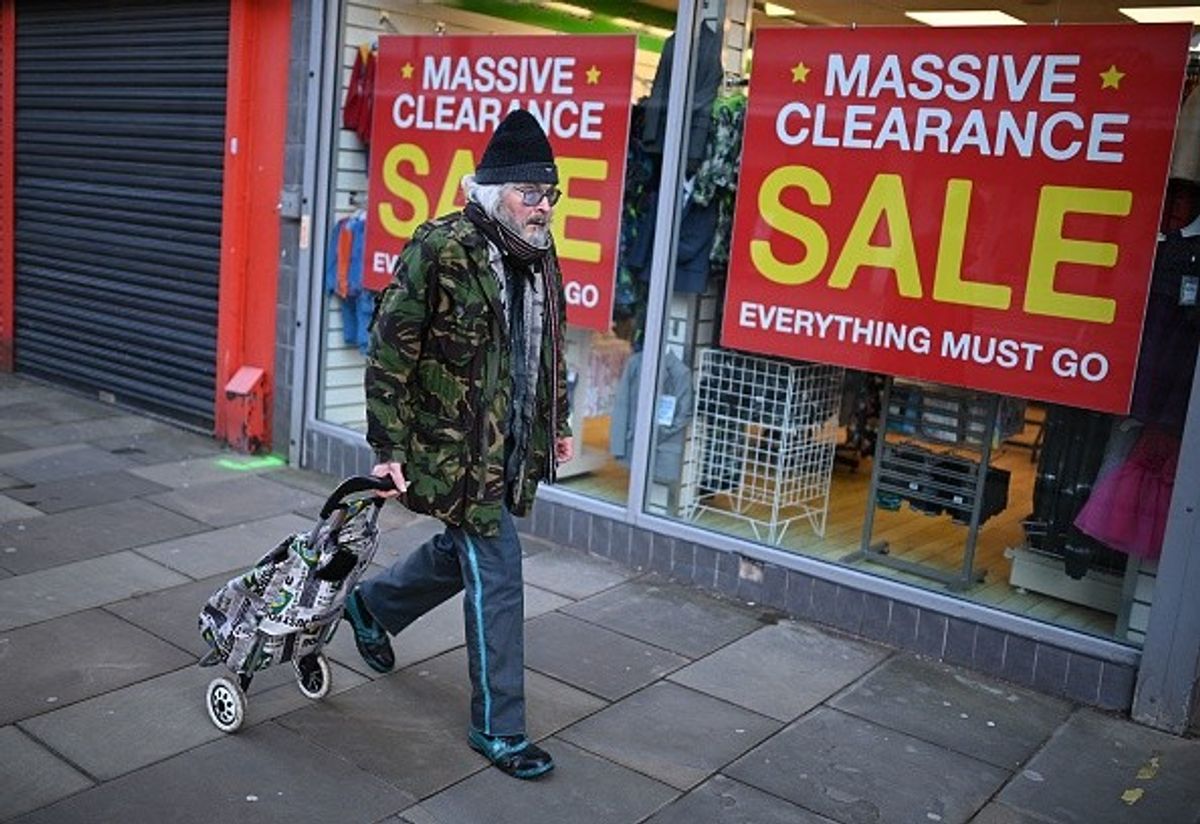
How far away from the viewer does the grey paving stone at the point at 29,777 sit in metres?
3.42

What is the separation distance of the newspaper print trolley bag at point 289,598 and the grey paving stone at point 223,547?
1607mm

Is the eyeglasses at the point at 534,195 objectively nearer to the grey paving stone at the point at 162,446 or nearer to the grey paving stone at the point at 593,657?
the grey paving stone at the point at 593,657

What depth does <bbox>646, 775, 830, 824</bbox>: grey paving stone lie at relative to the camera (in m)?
3.63

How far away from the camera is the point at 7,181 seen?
377 inches

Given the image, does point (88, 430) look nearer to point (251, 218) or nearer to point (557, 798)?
point (251, 218)

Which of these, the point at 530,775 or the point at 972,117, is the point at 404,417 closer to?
the point at 530,775

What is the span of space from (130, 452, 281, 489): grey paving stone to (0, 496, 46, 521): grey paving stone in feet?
2.51

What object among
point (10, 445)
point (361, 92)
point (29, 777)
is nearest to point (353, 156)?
point (361, 92)

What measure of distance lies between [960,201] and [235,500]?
13.5 feet

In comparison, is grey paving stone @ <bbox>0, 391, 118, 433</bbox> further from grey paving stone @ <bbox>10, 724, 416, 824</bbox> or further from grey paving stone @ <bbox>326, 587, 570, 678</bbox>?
grey paving stone @ <bbox>10, 724, 416, 824</bbox>

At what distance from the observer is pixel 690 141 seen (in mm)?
5695

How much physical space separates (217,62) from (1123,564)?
19.8 feet

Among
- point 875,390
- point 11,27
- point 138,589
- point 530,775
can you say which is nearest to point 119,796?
point 530,775

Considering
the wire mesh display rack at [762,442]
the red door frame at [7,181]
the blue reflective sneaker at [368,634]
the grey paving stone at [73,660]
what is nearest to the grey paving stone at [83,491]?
the grey paving stone at [73,660]
